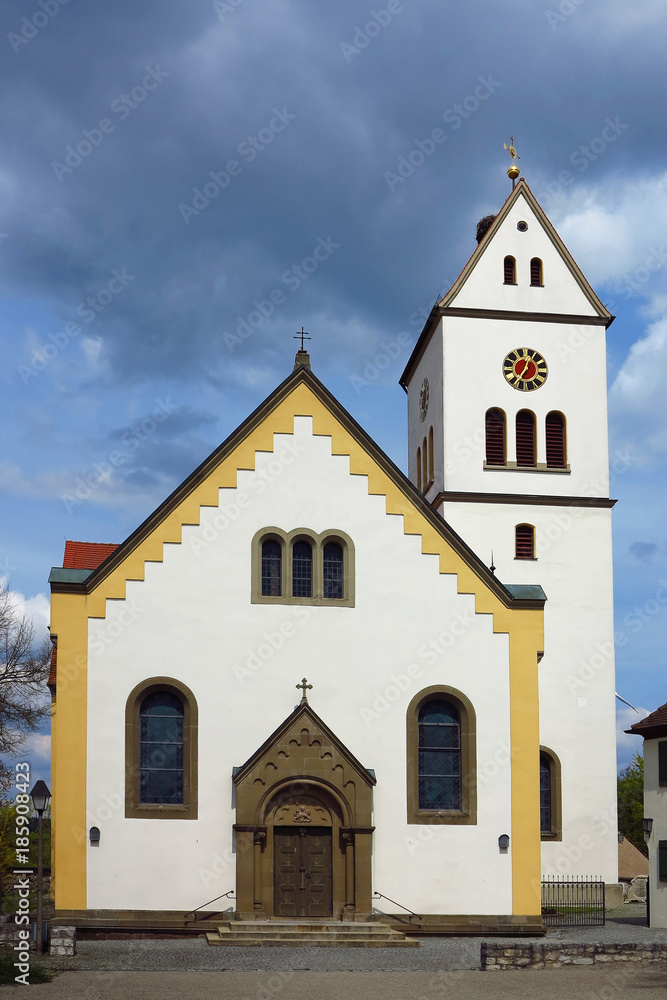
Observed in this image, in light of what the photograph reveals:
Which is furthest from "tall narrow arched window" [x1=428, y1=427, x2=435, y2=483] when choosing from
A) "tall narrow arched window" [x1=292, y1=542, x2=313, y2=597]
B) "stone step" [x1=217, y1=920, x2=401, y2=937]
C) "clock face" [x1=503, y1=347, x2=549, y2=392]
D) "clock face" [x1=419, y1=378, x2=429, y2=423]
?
"stone step" [x1=217, y1=920, x2=401, y2=937]

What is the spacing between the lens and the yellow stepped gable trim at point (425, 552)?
26.8 m

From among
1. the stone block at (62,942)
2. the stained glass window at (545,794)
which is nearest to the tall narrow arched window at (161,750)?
the stone block at (62,942)

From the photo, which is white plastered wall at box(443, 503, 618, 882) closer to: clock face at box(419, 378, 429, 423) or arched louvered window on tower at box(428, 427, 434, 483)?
arched louvered window on tower at box(428, 427, 434, 483)

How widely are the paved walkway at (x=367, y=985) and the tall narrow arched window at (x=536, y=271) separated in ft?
83.5

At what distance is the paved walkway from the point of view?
1864cm

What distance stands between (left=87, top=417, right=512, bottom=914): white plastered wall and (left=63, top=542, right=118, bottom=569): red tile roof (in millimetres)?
9017

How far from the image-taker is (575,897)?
36375 mm

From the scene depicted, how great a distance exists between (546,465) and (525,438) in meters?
1.19

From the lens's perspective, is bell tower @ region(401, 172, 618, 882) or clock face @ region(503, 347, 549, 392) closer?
bell tower @ region(401, 172, 618, 882)

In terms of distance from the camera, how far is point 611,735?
3819cm

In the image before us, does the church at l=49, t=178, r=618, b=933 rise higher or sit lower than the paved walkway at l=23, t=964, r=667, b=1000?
higher

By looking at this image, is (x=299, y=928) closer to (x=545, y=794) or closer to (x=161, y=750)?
(x=161, y=750)

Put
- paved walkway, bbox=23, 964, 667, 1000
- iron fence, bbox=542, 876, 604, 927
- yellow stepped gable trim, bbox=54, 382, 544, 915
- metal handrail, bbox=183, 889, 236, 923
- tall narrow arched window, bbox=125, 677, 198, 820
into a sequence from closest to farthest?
paved walkway, bbox=23, 964, 667, 1000
metal handrail, bbox=183, 889, 236, 923
tall narrow arched window, bbox=125, 677, 198, 820
yellow stepped gable trim, bbox=54, 382, 544, 915
iron fence, bbox=542, 876, 604, 927

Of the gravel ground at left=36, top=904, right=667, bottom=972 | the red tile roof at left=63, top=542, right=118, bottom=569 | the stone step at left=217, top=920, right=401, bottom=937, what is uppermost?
the red tile roof at left=63, top=542, right=118, bottom=569
